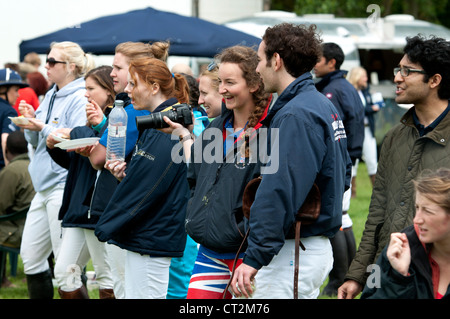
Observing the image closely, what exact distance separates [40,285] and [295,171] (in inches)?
144

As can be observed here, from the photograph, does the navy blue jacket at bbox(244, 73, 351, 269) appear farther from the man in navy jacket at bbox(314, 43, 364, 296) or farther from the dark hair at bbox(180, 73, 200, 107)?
the man in navy jacket at bbox(314, 43, 364, 296)

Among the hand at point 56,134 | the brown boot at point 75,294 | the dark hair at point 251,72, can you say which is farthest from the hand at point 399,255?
the brown boot at point 75,294

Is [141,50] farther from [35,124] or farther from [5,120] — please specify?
[5,120]

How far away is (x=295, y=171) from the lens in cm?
368

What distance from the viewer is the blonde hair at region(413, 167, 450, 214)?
331 cm

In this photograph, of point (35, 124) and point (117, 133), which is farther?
point (35, 124)

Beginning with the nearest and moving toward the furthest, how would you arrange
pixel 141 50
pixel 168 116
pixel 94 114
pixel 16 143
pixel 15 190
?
pixel 168 116 < pixel 94 114 < pixel 141 50 < pixel 15 190 < pixel 16 143

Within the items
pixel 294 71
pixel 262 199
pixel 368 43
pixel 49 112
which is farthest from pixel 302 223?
pixel 368 43

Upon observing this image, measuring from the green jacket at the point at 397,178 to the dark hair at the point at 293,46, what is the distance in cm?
61

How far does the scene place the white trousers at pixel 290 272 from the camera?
388cm

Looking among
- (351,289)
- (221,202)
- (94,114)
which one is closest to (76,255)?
(94,114)

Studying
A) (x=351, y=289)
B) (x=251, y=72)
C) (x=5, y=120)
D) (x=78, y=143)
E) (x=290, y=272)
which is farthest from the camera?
(x=5, y=120)

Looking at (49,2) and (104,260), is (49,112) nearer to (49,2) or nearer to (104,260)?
(104,260)

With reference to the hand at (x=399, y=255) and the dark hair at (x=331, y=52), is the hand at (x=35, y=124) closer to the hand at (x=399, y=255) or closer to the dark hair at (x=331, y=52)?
the dark hair at (x=331, y=52)
